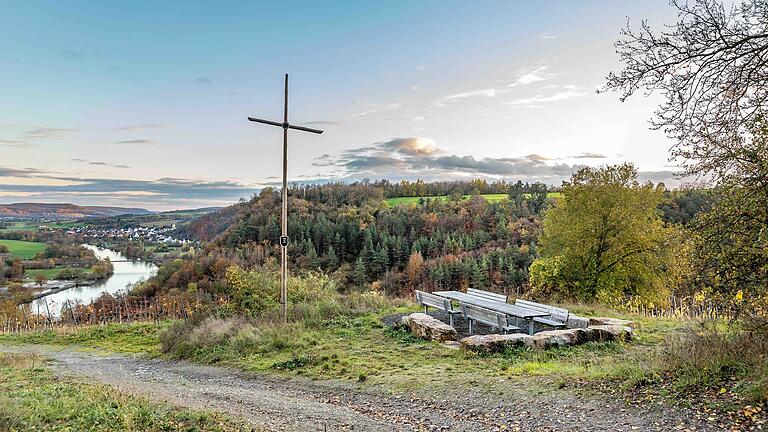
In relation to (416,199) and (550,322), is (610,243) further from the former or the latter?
(416,199)

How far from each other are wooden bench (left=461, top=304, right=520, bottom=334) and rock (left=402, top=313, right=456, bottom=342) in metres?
0.71

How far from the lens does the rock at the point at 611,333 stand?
33.3 feet

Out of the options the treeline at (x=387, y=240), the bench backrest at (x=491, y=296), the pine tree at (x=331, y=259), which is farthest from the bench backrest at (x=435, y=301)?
the pine tree at (x=331, y=259)

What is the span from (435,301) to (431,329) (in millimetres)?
2303

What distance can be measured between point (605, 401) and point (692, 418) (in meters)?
1.02

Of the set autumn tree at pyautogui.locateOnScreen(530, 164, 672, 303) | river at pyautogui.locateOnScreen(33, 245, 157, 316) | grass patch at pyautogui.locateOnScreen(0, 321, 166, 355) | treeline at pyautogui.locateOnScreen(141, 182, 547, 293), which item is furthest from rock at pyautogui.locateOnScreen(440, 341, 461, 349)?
river at pyautogui.locateOnScreen(33, 245, 157, 316)

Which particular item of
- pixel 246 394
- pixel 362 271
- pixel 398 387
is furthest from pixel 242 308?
pixel 362 271

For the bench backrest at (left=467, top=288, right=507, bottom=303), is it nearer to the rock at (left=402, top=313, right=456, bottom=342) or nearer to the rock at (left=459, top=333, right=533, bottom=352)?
the rock at (left=402, top=313, right=456, bottom=342)

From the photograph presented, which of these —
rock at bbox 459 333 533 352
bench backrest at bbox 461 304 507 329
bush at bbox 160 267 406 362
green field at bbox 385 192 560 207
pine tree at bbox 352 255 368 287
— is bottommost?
pine tree at bbox 352 255 368 287

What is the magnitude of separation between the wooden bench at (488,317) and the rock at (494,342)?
0.55 metres

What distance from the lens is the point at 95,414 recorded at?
17.4ft

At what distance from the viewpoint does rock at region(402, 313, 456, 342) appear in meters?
10.6

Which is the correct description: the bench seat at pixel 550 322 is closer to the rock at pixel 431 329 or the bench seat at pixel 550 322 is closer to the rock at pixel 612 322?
the rock at pixel 612 322

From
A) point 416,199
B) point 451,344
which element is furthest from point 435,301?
point 416,199
